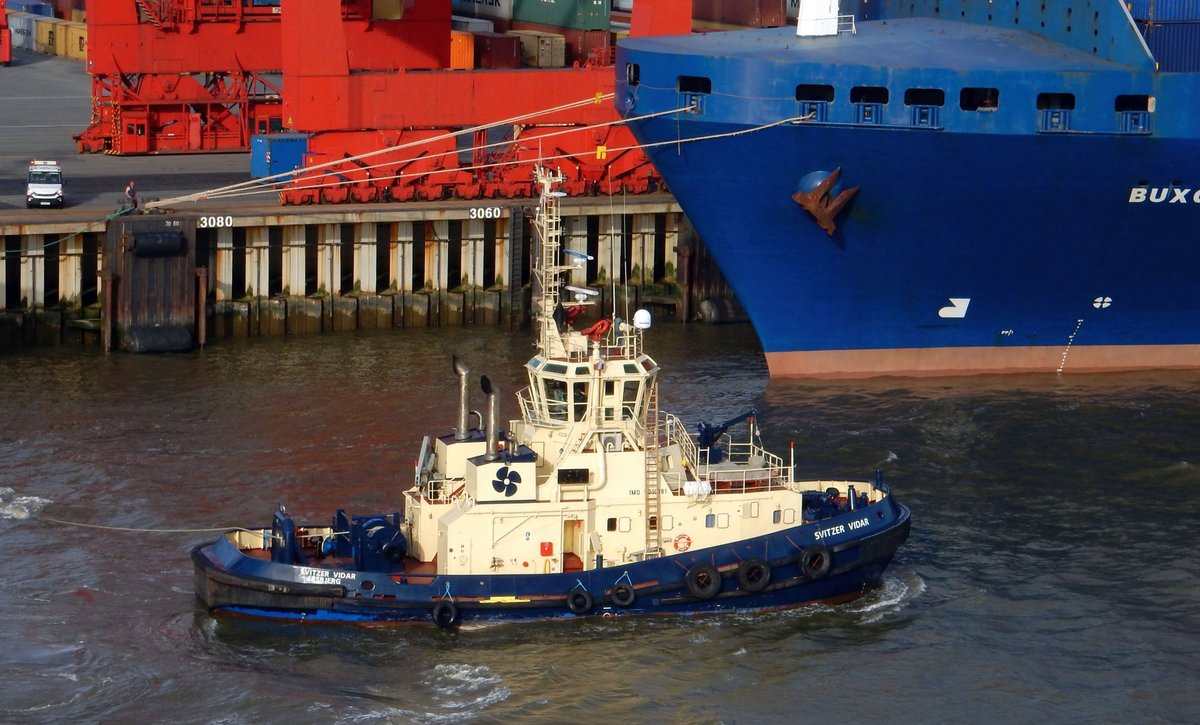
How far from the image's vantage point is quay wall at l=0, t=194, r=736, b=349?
4406cm

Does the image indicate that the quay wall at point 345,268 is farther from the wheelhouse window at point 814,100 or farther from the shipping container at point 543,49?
the shipping container at point 543,49

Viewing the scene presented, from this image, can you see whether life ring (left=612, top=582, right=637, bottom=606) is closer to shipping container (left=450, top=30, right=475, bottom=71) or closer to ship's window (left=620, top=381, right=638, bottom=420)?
ship's window (left=620, top=381, right=638, bottom=420)

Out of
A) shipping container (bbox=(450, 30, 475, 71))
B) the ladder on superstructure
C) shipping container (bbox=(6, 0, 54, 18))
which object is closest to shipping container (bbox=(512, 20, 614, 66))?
shipping container (bbox=(450, 30, 475, 71))

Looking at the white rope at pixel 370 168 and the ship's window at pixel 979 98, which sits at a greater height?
the ship's window at pixel 979 98

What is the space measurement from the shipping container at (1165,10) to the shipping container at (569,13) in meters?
28.1

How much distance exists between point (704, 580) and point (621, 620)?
1335 millimetres

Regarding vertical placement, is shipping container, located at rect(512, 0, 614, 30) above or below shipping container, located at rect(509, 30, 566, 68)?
above

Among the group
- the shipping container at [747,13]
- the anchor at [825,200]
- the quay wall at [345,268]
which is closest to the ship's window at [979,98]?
the anchor at [825,200]

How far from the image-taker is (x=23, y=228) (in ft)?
143

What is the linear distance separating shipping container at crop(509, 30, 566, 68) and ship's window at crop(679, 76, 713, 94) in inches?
957

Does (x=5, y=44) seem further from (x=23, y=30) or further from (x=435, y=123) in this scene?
(x=435, y=123)

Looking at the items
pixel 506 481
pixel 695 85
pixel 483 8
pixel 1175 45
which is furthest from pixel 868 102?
pixel 483 8

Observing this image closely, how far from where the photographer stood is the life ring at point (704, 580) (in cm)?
2662

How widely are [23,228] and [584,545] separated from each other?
22334 mm
